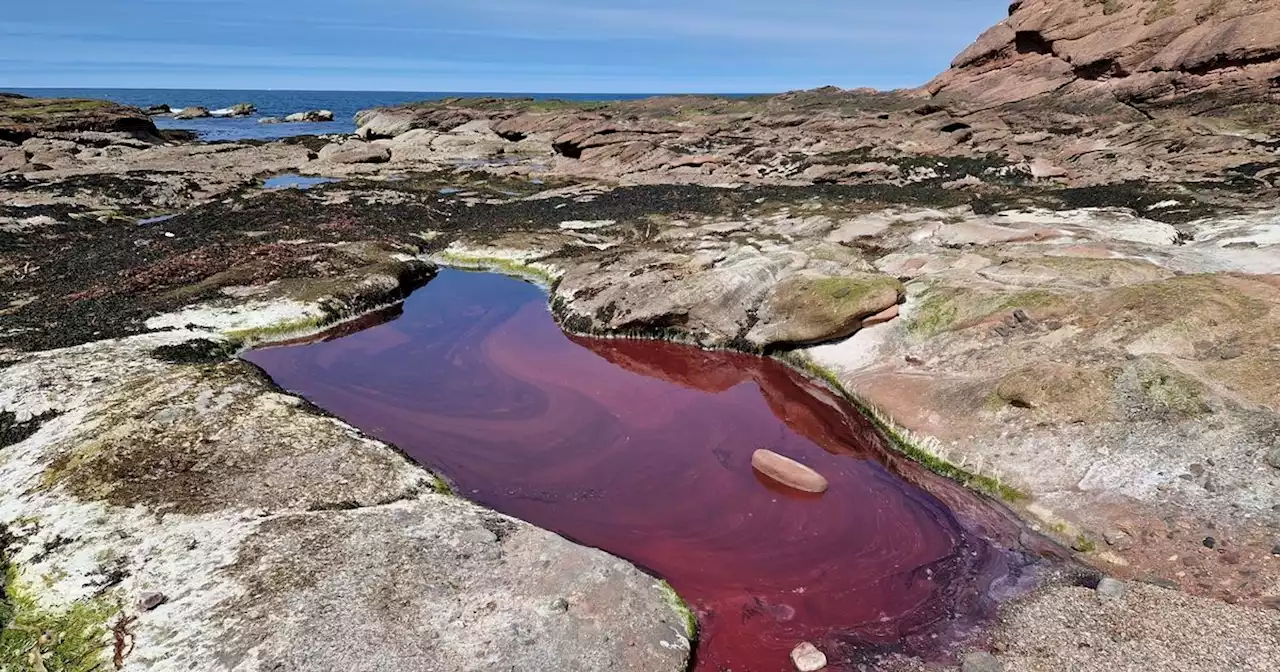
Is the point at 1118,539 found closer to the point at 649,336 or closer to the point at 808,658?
the point at 808,658

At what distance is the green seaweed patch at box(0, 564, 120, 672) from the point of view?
36.8 ft

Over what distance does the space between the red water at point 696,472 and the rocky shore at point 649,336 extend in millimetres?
1058

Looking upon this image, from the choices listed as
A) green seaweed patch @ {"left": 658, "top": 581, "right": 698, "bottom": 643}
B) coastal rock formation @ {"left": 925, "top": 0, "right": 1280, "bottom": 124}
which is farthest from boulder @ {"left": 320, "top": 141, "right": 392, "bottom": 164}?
green seaweed patch @ {"left": 658, "top": 581, "right": 698, "bottom": 643}

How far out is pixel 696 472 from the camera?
19188 mm

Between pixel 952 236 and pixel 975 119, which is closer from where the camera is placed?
pixel 952 236

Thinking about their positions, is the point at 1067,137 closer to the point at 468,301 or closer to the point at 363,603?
the point at 468,301

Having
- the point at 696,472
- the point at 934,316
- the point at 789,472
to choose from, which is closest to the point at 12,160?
the point at 696,472

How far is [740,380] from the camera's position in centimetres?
2577

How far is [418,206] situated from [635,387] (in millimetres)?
34987

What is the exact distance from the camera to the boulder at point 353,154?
277 feet

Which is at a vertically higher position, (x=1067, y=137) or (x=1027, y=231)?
(x=1067, y=137)

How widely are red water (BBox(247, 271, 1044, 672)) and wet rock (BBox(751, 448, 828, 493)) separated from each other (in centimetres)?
27

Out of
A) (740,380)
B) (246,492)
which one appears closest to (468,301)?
(740,380)

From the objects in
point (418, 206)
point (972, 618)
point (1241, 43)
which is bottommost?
point (972, 618)
